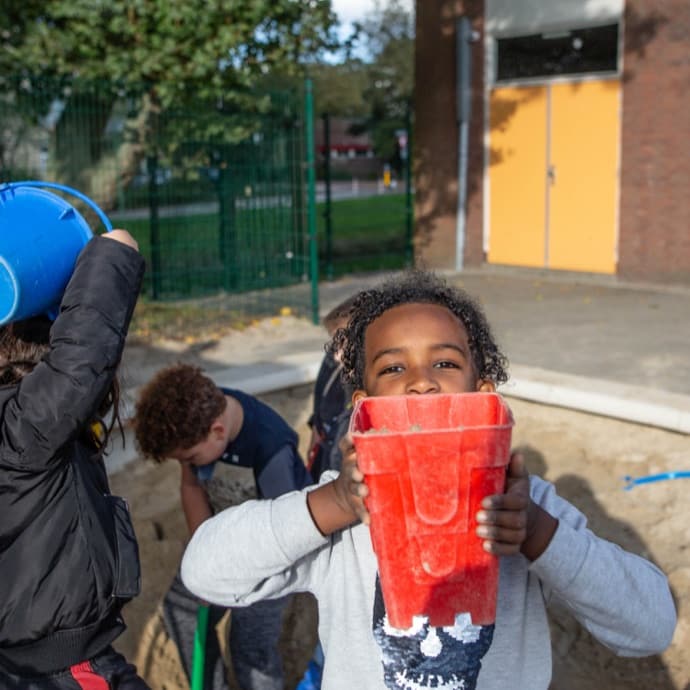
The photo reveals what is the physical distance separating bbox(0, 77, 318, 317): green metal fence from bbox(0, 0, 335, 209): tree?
19mm

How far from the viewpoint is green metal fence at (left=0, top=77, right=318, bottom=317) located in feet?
25.9

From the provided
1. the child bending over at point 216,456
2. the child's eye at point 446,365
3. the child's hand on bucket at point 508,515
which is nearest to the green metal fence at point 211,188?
the child bending over at point 216,456

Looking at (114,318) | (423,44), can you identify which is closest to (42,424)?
(114,318)

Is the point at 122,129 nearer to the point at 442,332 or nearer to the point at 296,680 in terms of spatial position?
the point at 296,680

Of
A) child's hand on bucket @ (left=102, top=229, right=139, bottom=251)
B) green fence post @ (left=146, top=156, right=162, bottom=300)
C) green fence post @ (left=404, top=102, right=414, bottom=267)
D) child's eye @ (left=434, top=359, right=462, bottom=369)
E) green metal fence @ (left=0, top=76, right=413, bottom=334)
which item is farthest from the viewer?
green fence post @ (left=404, top=102, right=414, bottom=267)

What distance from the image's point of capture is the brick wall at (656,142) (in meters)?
9.92

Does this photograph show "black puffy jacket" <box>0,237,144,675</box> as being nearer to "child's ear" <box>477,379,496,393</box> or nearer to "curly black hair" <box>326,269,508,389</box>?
"curly black hair" <box>326,269,508,389</box>

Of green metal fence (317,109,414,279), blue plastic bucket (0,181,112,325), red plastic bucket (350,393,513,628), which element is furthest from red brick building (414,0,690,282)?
red plastic bucket (350,393,513,628)

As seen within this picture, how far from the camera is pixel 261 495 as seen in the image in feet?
10.1

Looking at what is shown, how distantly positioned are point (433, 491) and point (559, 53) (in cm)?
1065

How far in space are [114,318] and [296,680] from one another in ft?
7.70

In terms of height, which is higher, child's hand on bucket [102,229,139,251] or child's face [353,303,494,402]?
child's hand on bucket [102,229,139,251]

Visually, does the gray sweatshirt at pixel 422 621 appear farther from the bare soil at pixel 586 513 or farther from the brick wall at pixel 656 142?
the brick wall at pixel 656 142

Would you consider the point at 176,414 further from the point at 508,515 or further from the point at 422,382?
the point at 508,515
